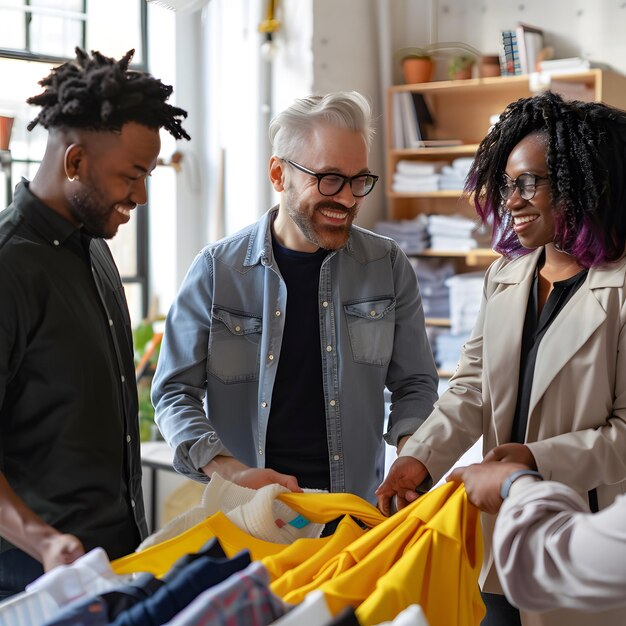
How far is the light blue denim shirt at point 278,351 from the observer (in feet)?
6.22

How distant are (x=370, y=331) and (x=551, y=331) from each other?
1.54 ft

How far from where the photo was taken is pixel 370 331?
6.39 feet

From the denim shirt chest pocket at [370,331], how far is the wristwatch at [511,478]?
707 millimetres

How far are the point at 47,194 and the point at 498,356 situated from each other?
0.87m

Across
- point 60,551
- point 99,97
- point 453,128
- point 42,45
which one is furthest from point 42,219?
point 453,128

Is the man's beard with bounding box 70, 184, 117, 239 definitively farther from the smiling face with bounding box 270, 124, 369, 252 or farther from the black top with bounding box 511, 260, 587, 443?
the black top with bounding box 511, 260, 587, 443

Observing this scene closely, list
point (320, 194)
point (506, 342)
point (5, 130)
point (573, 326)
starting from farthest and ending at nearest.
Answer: point (5, 130)
point (320, 194)
point (506, 342)
point (573, 326)

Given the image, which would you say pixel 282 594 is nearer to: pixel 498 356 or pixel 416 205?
pixel 498 356

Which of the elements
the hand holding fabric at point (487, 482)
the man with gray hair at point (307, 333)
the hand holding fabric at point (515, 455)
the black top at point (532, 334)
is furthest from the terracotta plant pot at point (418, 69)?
the hand holding fabric at point (487, 482)

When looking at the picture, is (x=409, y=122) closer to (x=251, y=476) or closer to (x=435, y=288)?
(x=435, y=288)

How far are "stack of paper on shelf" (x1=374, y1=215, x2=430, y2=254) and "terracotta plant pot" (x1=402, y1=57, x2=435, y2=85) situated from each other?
74 cm

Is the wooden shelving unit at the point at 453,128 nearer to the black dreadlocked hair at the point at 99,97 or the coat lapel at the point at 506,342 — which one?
the coat lapel at the point at 506,342

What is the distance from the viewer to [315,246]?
197cm

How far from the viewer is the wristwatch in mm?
1229
